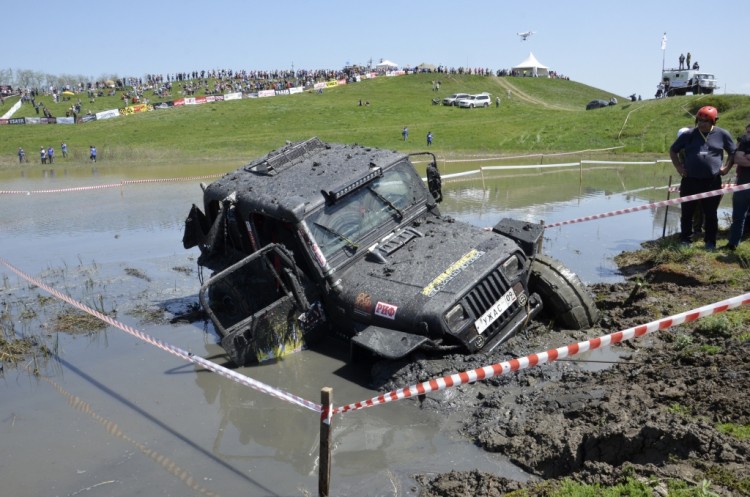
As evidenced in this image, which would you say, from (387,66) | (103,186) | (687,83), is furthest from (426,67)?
(103,186)

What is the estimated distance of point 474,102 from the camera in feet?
197

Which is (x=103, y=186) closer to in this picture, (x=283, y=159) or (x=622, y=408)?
(x=283, y=159)

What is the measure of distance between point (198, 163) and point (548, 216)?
24.7m

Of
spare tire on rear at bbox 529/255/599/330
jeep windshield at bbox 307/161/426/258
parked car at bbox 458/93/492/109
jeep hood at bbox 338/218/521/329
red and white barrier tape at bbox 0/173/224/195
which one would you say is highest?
parked car at bbox 458/93/492/109

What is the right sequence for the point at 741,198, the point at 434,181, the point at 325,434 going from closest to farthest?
1. the point at 325,434
2. the point at 434,181
3. the point at 741,198

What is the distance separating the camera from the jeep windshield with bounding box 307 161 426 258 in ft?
24.9

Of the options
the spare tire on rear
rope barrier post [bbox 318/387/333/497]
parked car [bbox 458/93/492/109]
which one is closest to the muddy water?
rope barrier post [bbox 318/387/333/497]

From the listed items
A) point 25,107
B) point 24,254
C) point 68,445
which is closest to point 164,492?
point 68,445

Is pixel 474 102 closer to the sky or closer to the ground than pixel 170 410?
closer to the sky

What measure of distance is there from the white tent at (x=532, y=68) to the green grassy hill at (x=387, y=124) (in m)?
7.89

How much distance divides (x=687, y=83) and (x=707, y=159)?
41445 mm

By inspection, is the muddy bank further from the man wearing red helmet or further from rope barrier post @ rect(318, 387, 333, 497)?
the man wearing red helmet

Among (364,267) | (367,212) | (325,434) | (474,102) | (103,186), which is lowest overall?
(103,186)

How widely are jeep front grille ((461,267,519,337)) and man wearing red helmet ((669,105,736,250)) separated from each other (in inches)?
183
